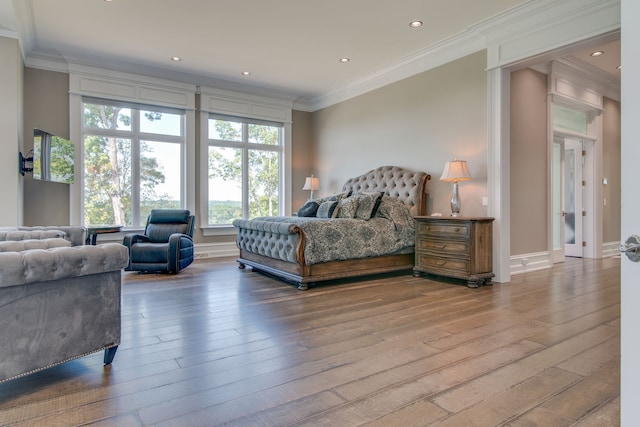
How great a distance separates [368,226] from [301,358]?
2700 mm

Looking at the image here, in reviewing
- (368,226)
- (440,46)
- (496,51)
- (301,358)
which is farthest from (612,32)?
(301,358)

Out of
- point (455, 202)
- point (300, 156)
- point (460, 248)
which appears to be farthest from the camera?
point (300, 156)

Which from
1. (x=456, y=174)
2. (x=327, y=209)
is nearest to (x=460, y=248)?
(x=456, y=174)

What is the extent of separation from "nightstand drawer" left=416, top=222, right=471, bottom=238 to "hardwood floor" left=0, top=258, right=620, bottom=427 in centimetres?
86

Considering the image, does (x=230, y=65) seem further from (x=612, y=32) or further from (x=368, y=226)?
(x=612, y=32)

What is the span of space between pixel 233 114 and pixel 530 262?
222 inches

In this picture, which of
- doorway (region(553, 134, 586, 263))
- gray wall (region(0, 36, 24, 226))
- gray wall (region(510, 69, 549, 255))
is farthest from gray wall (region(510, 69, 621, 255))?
gray wall (region(0, 36, 24, 226))

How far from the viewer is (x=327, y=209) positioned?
5223 mm

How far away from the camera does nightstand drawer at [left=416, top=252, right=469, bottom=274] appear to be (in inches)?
175

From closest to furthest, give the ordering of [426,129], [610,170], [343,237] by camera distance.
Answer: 1. [343,237]
2. [426,129]
3. [610,170]
